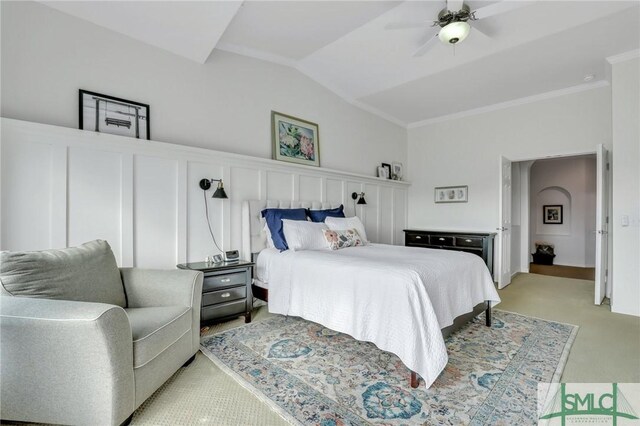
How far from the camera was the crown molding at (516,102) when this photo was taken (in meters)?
4.22

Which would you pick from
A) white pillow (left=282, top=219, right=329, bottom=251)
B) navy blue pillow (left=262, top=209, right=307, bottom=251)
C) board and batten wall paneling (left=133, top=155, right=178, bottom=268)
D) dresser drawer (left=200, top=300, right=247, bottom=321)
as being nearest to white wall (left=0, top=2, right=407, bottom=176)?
board and batten wall paneling (left=133, top=155, right=178, bottom=268)

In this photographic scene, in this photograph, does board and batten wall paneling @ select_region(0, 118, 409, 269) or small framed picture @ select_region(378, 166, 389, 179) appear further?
small framed picture @ select_region(378, 166, 389, 179)

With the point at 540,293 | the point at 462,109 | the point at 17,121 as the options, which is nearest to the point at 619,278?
the point at 540,293

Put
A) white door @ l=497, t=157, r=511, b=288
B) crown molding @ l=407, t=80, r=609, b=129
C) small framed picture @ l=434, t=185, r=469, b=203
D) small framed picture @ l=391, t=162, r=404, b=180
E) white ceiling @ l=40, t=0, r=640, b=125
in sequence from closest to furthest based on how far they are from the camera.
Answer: white ceiling @ l=40, t=0, r=640, b=125 → crown molding @ l=407, t=80, r=609, b=129 → white door @ l=497, t=157, r=511, b=288 → small framed picture @ l=434, t=185, r=469, b=203 → small framed picture @ l=391, t=162, r=404, b=180

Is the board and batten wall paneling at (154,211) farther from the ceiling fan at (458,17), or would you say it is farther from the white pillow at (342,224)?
the ceiling fan at (458,17)

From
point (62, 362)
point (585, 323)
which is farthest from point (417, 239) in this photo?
point (62, 362)

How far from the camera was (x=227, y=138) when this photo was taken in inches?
138

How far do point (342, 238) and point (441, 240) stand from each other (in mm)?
2434

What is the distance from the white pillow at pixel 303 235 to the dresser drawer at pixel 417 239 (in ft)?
8.50

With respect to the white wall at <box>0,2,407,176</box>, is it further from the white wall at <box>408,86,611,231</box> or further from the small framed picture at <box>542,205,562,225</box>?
the small framed picture at <box>542,205,562,225</box>

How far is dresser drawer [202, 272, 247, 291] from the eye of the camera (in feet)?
9.09

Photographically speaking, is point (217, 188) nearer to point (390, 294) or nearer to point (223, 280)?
point (223, 280)

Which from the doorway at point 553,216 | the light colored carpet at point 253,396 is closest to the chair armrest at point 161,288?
the light colored carpet at point 253,396

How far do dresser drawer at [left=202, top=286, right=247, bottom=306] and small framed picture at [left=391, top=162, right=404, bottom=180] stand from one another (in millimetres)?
3816
